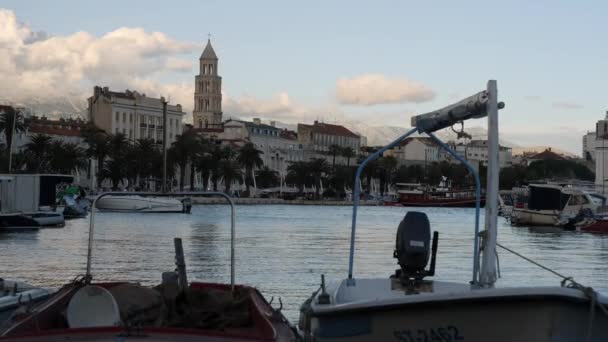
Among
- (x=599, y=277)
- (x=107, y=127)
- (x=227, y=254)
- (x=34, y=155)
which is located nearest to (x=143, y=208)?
(x=34, y=155)

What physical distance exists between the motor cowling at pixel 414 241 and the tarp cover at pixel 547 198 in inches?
2745

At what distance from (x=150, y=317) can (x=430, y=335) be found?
284 cm

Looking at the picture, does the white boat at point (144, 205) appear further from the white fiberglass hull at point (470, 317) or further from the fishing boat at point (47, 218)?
the white fiberglass hull at point (470, 317)

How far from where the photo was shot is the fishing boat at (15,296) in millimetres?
14336

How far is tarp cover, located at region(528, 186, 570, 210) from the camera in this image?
82.6 m

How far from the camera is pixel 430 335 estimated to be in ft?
37.5

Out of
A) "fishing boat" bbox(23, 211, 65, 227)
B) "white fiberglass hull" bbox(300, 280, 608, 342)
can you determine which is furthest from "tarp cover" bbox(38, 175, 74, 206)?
"white fiberglass hull" bbox(300, 280, 608, 342)

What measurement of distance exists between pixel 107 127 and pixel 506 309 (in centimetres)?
18486

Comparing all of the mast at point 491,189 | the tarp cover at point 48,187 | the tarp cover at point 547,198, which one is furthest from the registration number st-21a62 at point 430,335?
the tarp cover at point 547,198

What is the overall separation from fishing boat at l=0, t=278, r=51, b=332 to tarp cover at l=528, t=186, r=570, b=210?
69252 mm

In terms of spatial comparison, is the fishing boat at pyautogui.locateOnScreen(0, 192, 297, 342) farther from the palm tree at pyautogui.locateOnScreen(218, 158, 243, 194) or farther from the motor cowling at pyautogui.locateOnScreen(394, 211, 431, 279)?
the palm tree at pyautogui.locateOnScreen(218, 158, 243, 194)

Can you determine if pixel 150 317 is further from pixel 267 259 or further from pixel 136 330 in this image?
pixel 267 259

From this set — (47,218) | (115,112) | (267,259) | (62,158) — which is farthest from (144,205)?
(115,112)

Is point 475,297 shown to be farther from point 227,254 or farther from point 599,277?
point 227,254
